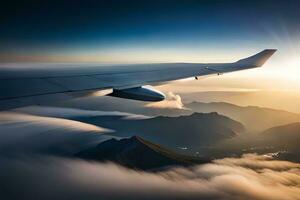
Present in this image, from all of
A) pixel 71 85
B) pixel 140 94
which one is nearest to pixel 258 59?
pixel 140 94

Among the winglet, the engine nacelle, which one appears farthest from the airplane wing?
the winglet

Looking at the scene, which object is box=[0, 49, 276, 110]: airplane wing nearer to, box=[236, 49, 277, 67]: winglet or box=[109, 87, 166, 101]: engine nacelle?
box=[109, 87, 166, 101]: engine nacelle

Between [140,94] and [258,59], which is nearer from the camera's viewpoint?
[140,94]

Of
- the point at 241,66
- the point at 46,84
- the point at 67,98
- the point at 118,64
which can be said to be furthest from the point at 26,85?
the point at 241,66

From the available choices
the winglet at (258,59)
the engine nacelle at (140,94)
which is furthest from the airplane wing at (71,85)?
the winglet at (258,59)

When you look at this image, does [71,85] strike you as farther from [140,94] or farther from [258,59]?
[258,59]

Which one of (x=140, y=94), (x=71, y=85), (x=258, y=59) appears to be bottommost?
(x=140, y=94)
